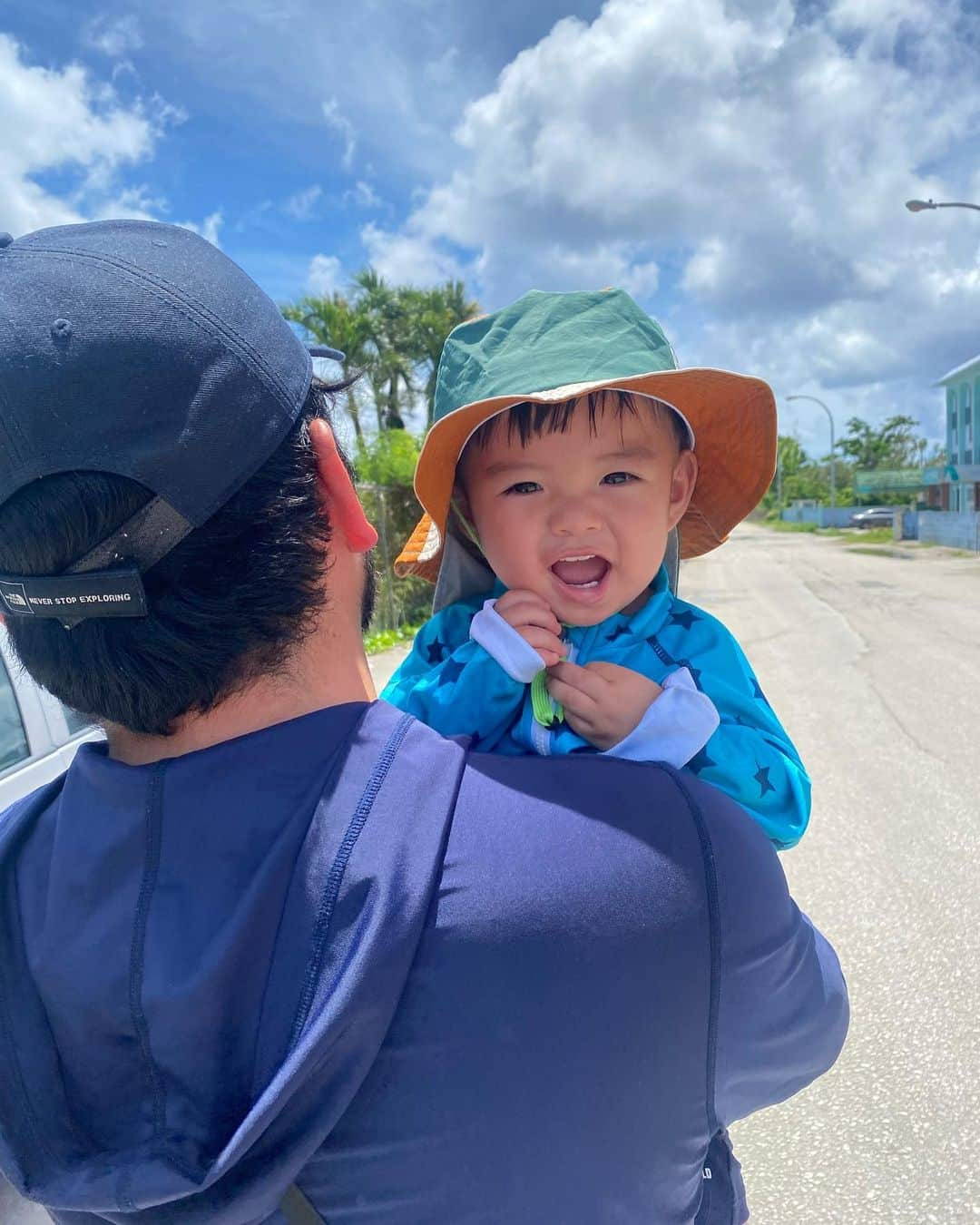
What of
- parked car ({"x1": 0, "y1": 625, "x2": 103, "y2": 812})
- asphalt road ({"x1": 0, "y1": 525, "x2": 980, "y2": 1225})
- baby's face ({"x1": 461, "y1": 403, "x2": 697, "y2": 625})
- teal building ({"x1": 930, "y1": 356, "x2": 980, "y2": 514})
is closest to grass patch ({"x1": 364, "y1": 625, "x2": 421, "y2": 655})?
asphalt road ({"x1": 0, "y1": 525, "x2": 980, "y2": 1225})

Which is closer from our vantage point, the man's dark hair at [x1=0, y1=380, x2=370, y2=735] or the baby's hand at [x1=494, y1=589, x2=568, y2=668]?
the man's dark hair at [x1=0, y1=380, x2=370, y2=735]

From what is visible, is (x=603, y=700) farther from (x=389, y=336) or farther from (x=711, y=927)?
(x=389, y=336)

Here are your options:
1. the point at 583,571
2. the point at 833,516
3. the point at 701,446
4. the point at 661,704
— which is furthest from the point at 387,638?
the point at 833,516

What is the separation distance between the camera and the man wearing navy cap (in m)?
0.77

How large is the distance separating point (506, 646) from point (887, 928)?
291 cm

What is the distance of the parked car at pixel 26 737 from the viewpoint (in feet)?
9.55

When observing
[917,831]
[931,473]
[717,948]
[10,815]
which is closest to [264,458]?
[10,815]

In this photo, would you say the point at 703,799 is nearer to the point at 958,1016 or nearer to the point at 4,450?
the point at 4,450

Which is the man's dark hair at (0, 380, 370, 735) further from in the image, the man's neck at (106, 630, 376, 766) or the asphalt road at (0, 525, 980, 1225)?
the asphalt road at (0, 525, 980, 1225)

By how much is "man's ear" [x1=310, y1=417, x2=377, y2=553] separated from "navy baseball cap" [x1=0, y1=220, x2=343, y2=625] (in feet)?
0.21

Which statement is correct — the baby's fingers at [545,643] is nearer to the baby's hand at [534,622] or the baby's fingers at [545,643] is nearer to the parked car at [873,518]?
the baby's hand at [534,622]

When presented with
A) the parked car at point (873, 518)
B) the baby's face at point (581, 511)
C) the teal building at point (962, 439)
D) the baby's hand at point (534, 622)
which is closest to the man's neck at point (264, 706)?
the baby's hand at point (534, 622)

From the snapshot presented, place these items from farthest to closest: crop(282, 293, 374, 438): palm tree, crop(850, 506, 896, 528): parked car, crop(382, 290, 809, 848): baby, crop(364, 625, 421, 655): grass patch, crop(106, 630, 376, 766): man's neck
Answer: crop(850, 506, 896, 528): parked car, crop(282, 293, 374, 438): palm tree, crop(364, 625, 421, 655): grass patch, crop(382, 290, 809, 848): baby, crop(106, 630, 376, 766): man's neck

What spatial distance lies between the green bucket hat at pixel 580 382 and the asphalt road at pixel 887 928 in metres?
1.90
